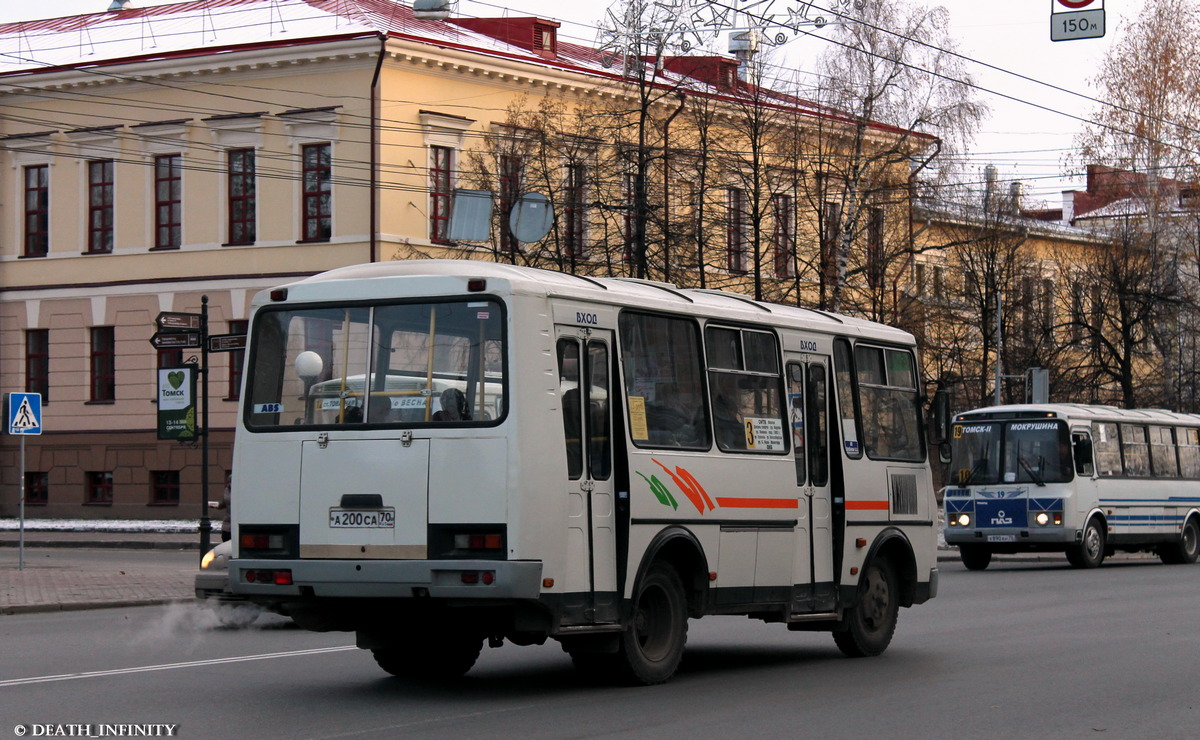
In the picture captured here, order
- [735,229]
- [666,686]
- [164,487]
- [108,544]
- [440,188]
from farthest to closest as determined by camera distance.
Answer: [164,487], [440,188], [735,229], [108,544], [666,686]

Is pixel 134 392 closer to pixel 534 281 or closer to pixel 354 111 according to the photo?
pixel 354 111

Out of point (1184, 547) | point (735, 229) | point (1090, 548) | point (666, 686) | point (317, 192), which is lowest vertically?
point (666, 686)

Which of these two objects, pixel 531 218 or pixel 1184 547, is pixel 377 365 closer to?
pixel 1184 547

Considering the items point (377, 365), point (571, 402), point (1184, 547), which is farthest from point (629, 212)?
point (377, 365)

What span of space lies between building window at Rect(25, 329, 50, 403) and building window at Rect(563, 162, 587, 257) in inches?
645

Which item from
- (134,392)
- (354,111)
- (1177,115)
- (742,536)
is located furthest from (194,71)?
(742,536)

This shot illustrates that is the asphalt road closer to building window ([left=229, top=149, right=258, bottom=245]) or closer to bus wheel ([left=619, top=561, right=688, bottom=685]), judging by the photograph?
bus wheel ([left=619, top=561, right=688, bottom=685])

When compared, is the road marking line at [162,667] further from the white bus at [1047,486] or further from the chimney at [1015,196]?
the chimney at [1015,196]

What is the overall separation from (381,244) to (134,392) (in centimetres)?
869

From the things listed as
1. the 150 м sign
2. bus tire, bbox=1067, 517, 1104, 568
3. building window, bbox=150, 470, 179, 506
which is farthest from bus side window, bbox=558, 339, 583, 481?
building window, bbox=150, 470, 179, 506

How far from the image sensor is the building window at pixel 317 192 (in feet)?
142

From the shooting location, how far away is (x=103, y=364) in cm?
4628

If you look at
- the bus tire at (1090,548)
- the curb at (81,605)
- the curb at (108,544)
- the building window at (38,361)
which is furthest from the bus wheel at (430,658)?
the building window at (38,361)

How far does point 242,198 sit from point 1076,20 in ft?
99.7
